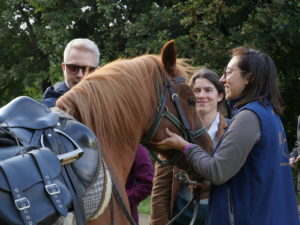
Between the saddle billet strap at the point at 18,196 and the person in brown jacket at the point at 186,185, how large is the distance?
4.67ft

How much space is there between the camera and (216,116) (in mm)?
3533

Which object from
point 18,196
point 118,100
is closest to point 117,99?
point 118,100

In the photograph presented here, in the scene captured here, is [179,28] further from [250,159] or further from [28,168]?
[28,168]

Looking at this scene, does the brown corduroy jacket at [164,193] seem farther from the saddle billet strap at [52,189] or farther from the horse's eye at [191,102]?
the saddle billet strap at [52,189]

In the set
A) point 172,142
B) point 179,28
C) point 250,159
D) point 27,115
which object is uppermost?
point 27,115

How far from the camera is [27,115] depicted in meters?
2.04

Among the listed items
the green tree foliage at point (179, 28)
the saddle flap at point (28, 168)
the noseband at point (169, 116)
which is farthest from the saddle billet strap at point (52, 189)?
the green tree foliage at point (179, 28)

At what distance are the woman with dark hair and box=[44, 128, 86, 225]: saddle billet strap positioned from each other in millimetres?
804

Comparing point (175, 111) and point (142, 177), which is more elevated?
point (175, 111)

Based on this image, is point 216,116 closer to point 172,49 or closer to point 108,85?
point 172,49

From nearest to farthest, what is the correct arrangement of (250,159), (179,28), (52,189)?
(52,189) < (250,159) < (179,28)

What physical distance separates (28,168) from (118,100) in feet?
2.68

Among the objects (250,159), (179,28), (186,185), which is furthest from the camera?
(179,28)

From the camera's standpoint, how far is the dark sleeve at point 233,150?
2.52 m
